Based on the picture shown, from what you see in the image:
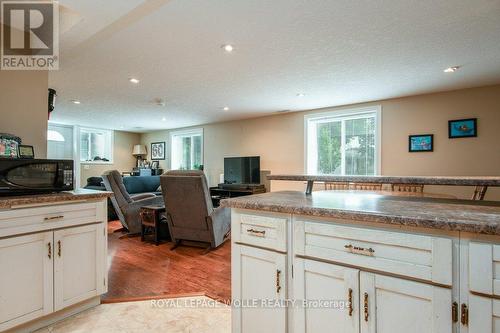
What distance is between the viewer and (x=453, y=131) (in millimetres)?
3988

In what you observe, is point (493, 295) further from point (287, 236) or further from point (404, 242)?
point (287, 236)

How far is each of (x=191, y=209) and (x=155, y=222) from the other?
827 mm

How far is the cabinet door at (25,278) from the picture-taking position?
156cm

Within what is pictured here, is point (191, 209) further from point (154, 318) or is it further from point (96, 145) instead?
point (96, 145)

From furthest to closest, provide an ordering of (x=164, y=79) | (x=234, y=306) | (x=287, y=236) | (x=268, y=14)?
(x=164, y=79)
(x=268, y=14)
(x=234, y=306)
(x=287, y=236)

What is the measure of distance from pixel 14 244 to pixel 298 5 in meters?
2.47

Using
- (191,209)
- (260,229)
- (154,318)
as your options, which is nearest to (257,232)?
(260,229)

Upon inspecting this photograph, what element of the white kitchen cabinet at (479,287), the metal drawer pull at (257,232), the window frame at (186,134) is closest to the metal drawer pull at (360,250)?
the white kitchen cabinet at (479,287)

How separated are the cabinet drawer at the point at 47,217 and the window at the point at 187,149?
213 inches

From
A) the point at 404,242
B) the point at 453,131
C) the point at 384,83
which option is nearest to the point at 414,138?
the point at 453,131

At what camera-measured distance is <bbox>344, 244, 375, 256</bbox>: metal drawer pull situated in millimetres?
1042

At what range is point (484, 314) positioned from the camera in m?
0.85

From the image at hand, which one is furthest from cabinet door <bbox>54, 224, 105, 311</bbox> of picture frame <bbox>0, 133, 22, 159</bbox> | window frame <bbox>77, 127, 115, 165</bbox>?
window frame <bbox>77, 127, 115, 165</bbox>

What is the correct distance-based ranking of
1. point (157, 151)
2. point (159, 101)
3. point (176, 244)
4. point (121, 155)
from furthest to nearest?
point (157, 151) → point (121, 155) → point (159, 101) → point (176, 244)
